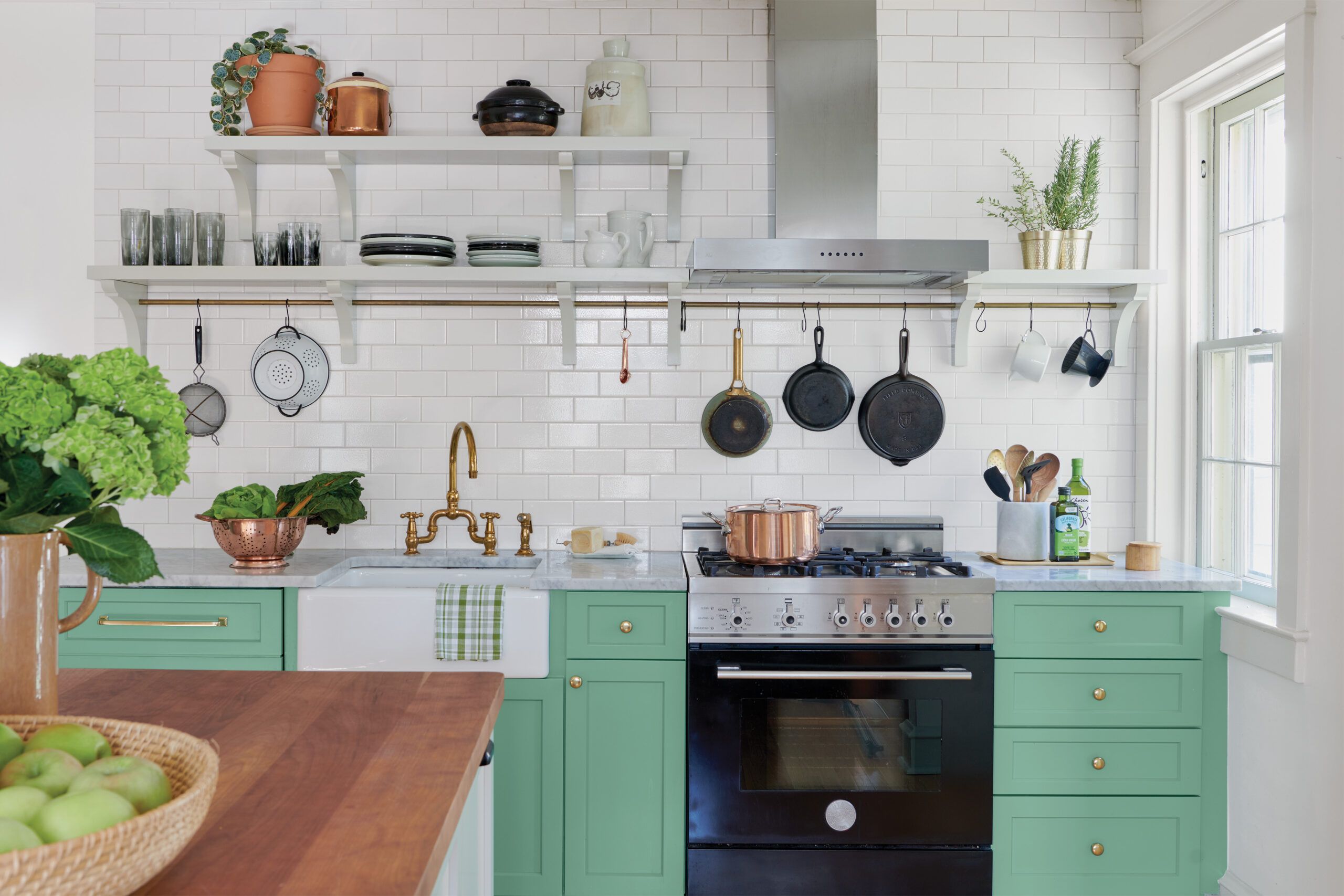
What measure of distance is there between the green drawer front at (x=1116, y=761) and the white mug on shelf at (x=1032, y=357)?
1208 millimetres

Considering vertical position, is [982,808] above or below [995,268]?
below

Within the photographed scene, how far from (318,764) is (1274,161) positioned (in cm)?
311

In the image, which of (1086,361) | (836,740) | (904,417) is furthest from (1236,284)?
(836,740)

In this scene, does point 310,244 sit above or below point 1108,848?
above

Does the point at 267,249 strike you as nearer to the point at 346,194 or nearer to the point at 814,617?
the point at 346,194

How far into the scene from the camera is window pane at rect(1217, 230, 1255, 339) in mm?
3137

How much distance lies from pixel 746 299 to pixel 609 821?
5.87 feet

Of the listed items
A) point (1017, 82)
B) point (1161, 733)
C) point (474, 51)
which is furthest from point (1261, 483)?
point (474, 51)

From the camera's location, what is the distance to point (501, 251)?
128 inches

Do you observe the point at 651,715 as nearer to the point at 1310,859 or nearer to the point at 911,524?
the point at 911,524

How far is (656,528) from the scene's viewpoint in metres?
3.56

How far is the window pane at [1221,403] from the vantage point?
10.6 feet

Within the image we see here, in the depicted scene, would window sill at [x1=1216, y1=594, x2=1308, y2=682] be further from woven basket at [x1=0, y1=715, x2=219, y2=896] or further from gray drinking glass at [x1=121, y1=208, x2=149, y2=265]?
gray drinking glass at [x1=121, y1=208, x2=149, y2=265]

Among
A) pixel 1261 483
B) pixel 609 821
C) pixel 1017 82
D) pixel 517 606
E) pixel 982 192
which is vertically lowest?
pixel 609 821
